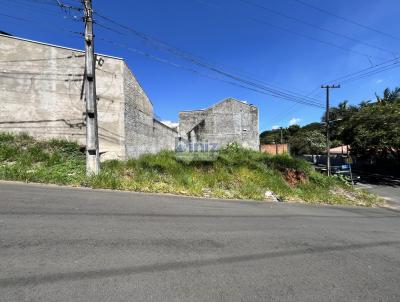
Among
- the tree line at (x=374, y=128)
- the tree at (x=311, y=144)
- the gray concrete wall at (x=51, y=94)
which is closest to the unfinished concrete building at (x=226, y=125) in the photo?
the tree line at (x=374, y=128)

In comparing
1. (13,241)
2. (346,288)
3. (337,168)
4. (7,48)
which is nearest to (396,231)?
(346,288)

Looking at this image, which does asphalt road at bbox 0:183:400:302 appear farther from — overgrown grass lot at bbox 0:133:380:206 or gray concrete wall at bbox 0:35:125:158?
gray concrete wall at bbox 0:35:125:158

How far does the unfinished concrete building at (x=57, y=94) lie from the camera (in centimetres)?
1414

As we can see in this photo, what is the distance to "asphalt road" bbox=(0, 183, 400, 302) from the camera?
3.40 meters

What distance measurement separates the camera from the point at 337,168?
33.9 metres

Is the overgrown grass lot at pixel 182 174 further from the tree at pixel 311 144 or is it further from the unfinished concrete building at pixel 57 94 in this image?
the tree at pixel 311 144

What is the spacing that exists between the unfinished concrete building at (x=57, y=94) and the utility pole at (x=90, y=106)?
134 inches

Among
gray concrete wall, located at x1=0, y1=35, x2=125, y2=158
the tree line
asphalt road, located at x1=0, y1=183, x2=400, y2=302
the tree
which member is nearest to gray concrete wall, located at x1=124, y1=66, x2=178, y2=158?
gray concrete wall, located at x1=0, y1=35, x2=125, y2=158

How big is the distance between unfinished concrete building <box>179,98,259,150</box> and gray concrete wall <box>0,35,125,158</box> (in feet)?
64.9

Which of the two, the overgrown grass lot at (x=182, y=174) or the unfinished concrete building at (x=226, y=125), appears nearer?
the overgrown grass lot at (x=182, y=174)

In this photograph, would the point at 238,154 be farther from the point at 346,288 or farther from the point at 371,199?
the point at 346,288

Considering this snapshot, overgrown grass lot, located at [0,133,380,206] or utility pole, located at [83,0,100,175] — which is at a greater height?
utility pole, located at [83,0,100,175]

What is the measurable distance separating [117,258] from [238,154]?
1547 cm

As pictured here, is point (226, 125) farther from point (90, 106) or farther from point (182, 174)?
point (90, 106)
